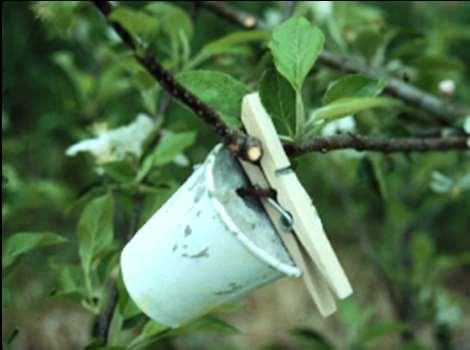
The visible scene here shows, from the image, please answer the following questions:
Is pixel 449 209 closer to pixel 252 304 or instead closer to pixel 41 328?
pixel 252 304

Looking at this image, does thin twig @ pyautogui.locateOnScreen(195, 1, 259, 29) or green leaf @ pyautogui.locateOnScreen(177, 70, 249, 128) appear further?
thin twig @ pyautogui.locateOnScreen(195, 1, 259, 29)

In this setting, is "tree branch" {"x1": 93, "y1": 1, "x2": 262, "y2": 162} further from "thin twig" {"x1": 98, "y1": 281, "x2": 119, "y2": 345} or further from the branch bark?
"thin twig" {"x1": 98, "y1": 281, "x2": 119, "y2": 345}

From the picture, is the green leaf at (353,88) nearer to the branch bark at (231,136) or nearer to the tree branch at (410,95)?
the branch bark at (231,136)

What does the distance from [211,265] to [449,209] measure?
2.38 metres

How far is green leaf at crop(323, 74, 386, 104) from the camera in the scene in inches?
39.3

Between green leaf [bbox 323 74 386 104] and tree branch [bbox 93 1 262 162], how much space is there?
0.54ft

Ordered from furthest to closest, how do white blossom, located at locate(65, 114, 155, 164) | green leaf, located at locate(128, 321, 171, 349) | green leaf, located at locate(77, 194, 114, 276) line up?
white blossom, located at locate(65, 114, 155, 164), green leaf, located at locate(77, 194, 114, 276), green leaf, located at locate(128, 321, 171, 349)

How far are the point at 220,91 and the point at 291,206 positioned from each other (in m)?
0.18

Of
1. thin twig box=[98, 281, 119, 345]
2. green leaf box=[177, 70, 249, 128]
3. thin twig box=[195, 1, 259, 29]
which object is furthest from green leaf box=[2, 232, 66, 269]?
thin twig box=[195, 1, 259, 29]

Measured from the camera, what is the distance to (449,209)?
311cm

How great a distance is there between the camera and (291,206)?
0.85 metres

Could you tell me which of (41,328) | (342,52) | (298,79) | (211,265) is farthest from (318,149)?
(41,328)

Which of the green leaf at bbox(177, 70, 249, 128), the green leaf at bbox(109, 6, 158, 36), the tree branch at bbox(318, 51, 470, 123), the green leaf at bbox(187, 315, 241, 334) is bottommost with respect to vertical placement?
the tree branch at bbox(318, 51, 470, 123)

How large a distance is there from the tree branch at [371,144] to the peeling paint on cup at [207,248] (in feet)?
0.29
